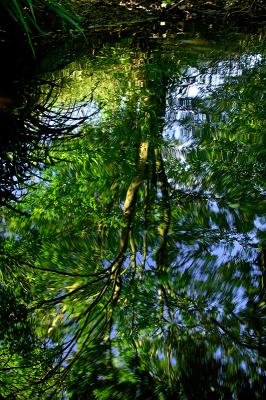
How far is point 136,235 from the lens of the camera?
2.39 m

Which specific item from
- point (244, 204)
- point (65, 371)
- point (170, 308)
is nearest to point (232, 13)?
point (244, 204)

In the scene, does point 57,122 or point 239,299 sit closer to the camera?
point 239,299

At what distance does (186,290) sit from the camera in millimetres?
1997

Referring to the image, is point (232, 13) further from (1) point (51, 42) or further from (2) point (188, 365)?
(2) point (188, 365)

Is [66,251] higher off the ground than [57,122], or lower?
lower

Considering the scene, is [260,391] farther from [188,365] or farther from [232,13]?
[232,13]

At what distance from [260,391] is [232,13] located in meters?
6.49

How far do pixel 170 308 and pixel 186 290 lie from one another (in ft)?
0.46

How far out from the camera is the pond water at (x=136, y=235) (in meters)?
1.67

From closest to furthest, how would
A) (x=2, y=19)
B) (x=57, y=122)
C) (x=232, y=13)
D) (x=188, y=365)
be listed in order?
1. (x=188, y=365)
2. (x=57, y=122)
3. (x=2, y=19)
4. (x=232, y=13)

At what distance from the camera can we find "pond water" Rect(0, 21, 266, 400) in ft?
5.46

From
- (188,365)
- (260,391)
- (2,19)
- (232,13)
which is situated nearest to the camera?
(260,391)

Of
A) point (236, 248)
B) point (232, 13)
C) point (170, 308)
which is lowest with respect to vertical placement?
point (170, 308)

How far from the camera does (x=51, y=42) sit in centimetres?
623
